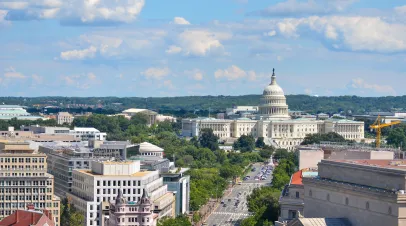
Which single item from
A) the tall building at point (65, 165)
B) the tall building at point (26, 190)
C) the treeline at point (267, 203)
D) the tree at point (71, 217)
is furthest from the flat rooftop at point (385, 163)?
the tall building at point (65, 165)

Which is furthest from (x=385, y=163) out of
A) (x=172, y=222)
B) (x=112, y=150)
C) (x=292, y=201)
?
(x=112, y=150)

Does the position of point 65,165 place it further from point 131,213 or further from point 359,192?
point 359,192

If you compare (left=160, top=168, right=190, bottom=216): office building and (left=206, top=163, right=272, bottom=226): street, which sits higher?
(left=160, top=168, right=190, bottom=216): office building

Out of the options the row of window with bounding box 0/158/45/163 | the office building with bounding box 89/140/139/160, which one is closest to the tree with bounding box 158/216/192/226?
the row of window with bounding box 0/158/45/163

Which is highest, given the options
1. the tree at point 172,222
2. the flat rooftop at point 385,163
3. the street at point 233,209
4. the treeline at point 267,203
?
the flat rooftop at point 385,163

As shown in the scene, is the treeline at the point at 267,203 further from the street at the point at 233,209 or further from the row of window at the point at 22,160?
the row of window at the point at 22,160

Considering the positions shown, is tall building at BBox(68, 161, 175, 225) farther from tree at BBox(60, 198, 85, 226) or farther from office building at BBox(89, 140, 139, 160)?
office building at BBox(89, 140, 139, 160)

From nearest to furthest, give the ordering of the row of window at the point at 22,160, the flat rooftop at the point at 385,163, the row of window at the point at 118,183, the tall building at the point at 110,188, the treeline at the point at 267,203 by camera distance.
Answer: the flat rooftop at the point at 385,163 → the treeline at the point at 267,203 → the tall building at the point at 110,188 → the row of window at the point at 118,183 → the row of window at the point at 22,160
